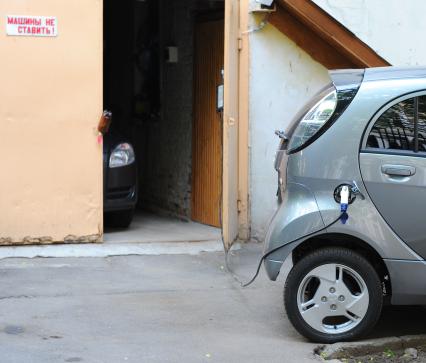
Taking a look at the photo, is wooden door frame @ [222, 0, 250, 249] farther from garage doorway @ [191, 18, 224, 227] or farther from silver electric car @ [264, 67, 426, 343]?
silver electric car @ [264, 67, 426, 343]

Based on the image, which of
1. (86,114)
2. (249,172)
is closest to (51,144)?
(86,114)

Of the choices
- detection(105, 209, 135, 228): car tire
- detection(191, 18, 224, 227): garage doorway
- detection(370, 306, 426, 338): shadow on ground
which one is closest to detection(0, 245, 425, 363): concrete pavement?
detection(370, 306, 426, 338): shadow on ground

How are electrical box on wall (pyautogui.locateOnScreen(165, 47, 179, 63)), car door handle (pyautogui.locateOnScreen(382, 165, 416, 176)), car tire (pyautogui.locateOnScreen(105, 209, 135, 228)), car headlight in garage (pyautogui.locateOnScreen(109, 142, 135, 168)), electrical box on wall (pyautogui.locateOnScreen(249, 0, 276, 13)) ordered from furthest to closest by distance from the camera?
1. electrical box on wall (pyautogui.locateOnScreen(165, 47, 179, 63))
2. car tire (pyautogui.locateOnScreen(105, 209, 135, 228))
3. car headlight in garage (pyautogui.locateOnScreen(109, 142, 135, 168))
4. electrical box on wall (pyautogui.locateOnScreen(249, 0, 276, 13))
5. car door handle (pyautogui.locateOnScreen(382, 165, 416, 176))

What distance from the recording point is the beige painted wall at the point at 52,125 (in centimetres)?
775

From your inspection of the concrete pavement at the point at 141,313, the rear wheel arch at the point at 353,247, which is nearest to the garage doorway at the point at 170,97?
the concrete pavement at the point at 141,313

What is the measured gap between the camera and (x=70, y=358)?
5031mm

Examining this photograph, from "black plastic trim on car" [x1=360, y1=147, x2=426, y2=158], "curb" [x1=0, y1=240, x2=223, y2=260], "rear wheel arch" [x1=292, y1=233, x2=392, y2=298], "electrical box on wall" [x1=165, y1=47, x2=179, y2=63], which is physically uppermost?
"electrical box on wall" [x1=165, y1=47, x2=179, y2=63]

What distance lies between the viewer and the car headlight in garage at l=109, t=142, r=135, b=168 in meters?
8.46

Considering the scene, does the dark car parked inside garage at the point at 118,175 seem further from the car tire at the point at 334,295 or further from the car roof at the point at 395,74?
the car roof at the point at 395,74

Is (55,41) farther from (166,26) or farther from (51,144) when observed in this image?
(166,26)

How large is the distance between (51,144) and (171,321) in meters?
2.86

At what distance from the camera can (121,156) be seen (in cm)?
854

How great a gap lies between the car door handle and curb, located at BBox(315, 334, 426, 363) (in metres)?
1.23

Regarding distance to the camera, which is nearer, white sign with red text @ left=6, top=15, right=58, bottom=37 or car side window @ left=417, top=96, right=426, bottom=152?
car side window @ left=417, top=96, right=426, bottom=152
